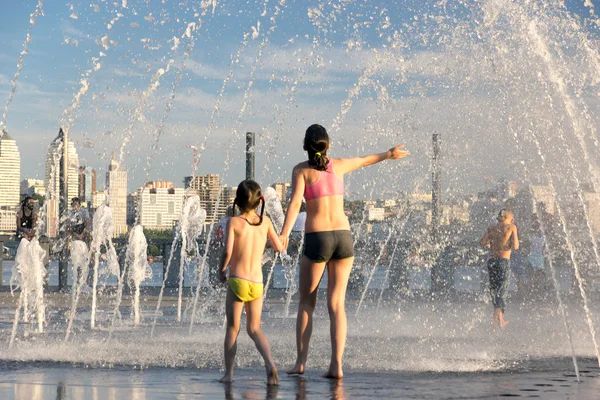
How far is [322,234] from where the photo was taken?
7043 mm

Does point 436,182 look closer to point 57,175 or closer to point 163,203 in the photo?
point 57,175

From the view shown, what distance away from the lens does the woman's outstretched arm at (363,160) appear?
7.24m

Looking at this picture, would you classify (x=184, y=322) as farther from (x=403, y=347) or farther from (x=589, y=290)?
(x=589, y=290)

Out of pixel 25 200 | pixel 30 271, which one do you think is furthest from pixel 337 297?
pixel 25 200

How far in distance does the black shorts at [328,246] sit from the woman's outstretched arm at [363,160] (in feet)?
1.49

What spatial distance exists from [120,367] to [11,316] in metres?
7.50

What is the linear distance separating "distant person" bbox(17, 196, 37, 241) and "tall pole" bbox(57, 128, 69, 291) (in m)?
0.56

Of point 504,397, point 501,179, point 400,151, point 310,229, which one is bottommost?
point 504,397

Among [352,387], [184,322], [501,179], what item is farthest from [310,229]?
[501,179]

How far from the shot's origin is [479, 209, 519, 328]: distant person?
489 inches

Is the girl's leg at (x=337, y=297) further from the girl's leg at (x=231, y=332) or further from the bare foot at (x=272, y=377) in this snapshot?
the girl's leg at (x=231, y=332)

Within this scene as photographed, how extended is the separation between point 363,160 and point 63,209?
13.9m

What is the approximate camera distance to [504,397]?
6.04 m

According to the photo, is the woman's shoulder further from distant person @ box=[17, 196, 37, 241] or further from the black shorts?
distant person @ box=[17, 196, 37, 241]
